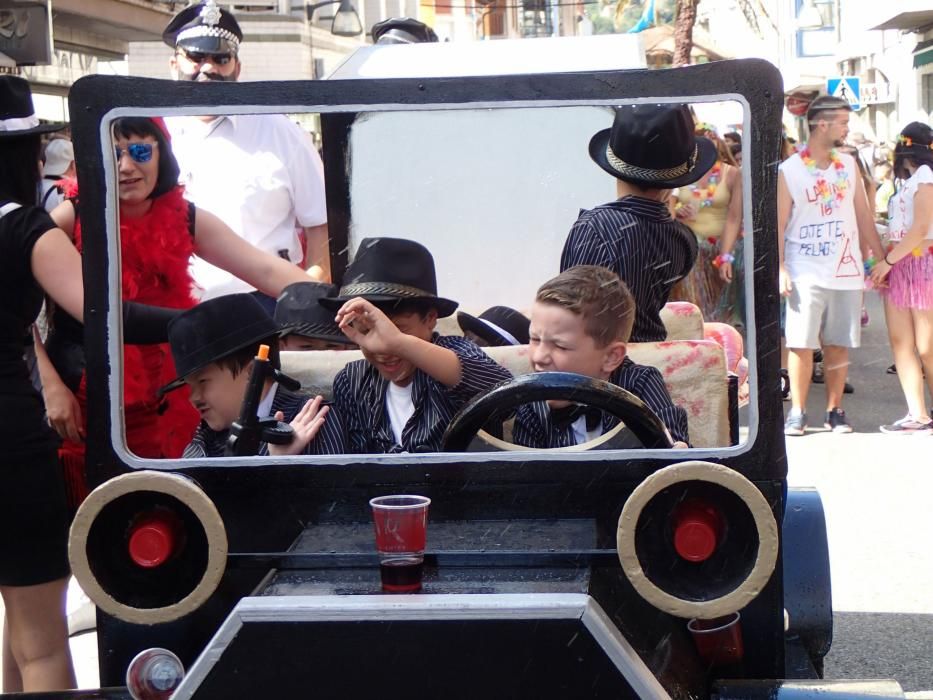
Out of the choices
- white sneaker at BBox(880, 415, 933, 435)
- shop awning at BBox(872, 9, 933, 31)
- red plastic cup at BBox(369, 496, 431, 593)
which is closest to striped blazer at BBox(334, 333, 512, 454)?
red plastic cup at BBox(369, 496, 431, 593)

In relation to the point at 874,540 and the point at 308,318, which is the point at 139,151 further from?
the point at 874,540

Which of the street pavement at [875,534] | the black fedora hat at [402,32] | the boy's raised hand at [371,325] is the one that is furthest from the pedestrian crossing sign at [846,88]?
the boy's raised hand at [371,325]

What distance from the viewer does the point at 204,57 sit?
4.61 meters

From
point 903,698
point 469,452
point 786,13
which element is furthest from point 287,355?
point 786,13

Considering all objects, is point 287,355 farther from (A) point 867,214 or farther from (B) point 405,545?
(A) point 867,214

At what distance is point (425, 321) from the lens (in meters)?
2.52

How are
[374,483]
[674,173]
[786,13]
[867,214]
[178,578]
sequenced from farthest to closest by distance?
1. [786,13]
2. [867,214]
3. [674,173]
4. [374,483]
5. [178,578]

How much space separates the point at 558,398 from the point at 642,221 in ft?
1.84

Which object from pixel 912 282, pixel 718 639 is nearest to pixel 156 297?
pixel 718 639

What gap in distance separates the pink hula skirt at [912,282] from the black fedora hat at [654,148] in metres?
5.55

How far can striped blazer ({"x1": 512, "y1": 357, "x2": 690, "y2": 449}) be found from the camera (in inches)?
95.7

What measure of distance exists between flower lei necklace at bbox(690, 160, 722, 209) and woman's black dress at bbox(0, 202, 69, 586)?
4.82 feet

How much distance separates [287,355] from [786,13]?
3071cm

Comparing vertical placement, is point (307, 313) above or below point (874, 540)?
above
